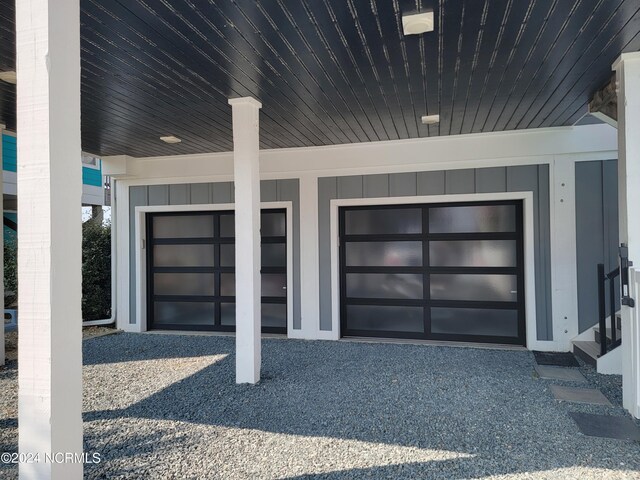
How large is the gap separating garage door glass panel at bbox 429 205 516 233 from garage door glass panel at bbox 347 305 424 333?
1.17m

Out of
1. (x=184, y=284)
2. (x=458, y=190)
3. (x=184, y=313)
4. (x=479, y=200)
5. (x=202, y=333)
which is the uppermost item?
(x=458, y=190)

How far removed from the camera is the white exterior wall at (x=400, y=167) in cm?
515

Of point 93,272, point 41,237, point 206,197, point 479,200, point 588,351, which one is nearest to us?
point 41,237

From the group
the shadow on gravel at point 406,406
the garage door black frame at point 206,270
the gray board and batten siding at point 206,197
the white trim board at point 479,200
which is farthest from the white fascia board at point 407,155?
the shadow on gravel at point 406,406

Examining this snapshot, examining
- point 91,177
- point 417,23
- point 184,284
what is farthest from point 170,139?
point 91,177

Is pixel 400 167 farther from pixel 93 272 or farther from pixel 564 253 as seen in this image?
pixel 93 272

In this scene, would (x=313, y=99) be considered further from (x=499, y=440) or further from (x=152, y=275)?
(x=152, y=275)

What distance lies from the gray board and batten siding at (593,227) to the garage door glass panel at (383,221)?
1911mm

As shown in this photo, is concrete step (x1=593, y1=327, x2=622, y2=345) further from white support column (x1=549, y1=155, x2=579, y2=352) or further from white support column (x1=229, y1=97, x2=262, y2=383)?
white support column (x1=229, y1=97, x2=262, y2=383)

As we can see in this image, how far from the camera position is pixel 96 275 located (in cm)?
747

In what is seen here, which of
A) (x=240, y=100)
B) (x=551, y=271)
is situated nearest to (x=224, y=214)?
(x=240, y=100)

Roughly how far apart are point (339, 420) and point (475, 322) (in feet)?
10.3

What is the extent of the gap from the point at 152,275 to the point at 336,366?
377 centimetres

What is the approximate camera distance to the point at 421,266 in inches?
229
